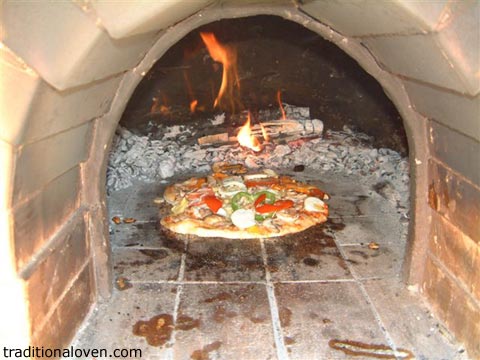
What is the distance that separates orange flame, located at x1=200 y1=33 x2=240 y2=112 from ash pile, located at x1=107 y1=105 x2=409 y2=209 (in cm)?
29

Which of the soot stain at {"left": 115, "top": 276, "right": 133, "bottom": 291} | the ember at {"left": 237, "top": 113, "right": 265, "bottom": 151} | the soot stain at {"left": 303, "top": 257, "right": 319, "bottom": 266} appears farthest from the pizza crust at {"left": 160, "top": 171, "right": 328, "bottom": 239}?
the ember at {"left": 237, "top": 113, "right": 265, "bottom": 151}

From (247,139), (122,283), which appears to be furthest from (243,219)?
(247,139)

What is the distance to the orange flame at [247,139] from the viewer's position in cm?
660

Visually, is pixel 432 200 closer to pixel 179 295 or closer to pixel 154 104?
pixel 179 295

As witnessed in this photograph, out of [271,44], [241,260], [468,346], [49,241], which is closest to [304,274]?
[241,260]

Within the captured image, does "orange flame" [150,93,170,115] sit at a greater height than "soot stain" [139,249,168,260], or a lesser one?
greater

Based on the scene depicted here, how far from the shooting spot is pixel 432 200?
10.6 feet

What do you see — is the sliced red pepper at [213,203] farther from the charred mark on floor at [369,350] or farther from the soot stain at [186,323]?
the charred mark on floor at [369,350]

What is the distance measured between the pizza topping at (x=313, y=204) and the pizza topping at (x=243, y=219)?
58 centimetres

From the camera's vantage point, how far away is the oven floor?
286cm

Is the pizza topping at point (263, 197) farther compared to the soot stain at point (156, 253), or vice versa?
the pizza topping at point (263, 197)

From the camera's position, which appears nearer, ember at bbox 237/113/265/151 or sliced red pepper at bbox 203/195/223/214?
sliced red pepper at bbox 203/195/223/214

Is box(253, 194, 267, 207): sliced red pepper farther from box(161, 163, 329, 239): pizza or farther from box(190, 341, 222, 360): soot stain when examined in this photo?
box(190, 341, 222, 360): soot stain

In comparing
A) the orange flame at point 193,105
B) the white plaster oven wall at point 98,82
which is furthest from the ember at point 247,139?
the white plaster oven wall at point 98,82
